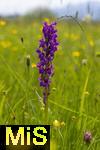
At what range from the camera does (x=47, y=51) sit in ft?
5.34

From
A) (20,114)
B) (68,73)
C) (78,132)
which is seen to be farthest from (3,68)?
(78,132)

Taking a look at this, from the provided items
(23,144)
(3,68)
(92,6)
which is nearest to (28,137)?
(23,144)

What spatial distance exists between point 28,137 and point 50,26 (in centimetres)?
43

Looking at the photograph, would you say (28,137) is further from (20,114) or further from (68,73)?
(68,73)

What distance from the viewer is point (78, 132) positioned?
194cm

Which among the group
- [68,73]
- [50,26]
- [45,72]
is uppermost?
[50,26]

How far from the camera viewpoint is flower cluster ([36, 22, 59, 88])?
1.62 meters

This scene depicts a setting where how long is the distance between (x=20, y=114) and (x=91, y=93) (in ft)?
2.43

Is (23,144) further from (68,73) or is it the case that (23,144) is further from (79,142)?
(68,73)

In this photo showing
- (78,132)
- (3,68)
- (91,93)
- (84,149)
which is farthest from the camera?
(3,68)

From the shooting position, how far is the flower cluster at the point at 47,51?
63.6 inches

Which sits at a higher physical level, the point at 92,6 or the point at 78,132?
the point at 92,6

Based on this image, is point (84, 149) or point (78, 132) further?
point (78, 132)

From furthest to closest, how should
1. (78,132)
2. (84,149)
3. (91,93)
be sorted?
(91,93), (78,132), (84,149)
